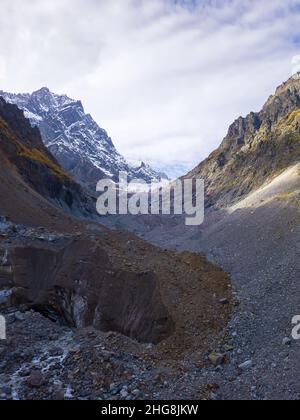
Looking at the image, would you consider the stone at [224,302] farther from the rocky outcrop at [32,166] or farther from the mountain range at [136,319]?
the rocky outcrop at [32,166]

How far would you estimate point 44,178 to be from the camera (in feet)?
171

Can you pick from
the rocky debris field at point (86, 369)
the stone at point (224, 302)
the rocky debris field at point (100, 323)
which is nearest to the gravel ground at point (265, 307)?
the stone at point (224, 302)

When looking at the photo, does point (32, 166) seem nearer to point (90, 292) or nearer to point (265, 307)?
point (90, 292)

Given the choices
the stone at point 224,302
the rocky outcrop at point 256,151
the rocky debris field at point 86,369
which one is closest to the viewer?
the rocky debris field at point 86,369

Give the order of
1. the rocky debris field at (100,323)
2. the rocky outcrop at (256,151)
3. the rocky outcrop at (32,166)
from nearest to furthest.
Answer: the rocky debris field at (100,323)
the rocky outcrop at (32,166)
the rocky outcrop at (256,151)

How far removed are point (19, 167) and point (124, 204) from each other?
73.8 meters

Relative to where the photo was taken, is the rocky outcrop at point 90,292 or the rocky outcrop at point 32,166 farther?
the rocky outcrop at point 32,166

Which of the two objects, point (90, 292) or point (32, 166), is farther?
point (32, 166)

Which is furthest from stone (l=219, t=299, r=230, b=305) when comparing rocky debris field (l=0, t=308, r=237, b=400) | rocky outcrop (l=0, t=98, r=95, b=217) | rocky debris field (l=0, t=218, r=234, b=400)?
rocky outcrop (l=0, t=98, r=95, b=217)

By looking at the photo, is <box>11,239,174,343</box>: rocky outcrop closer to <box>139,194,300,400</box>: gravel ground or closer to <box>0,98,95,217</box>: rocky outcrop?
<box>139,194,300,400</box>: gravel ground

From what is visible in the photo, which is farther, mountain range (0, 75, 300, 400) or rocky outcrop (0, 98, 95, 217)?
rocky outcrop (0, 98, 95, 217)

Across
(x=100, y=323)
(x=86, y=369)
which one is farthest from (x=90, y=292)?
(x=86, y=369)
